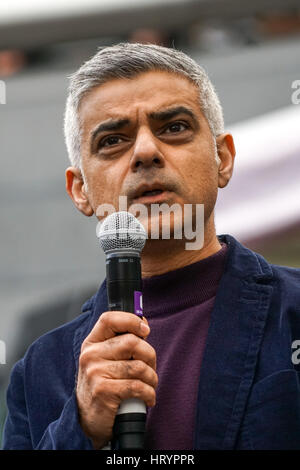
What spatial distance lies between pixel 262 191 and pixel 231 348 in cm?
331

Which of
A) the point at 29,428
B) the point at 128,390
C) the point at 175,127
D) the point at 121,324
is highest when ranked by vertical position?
the point at 175,127

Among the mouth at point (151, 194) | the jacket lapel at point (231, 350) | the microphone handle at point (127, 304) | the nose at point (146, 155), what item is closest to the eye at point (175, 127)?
the nose at point (146, 155)

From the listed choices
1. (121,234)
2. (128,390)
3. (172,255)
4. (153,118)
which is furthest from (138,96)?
(128,390)

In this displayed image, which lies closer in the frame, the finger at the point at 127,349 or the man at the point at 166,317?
the finger at the point at 127,349

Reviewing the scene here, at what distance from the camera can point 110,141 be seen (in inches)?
92.7

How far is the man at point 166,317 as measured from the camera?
188cm

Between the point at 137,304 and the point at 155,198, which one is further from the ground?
the point at 155,198

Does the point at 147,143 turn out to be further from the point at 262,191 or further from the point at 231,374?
the point at 262,191

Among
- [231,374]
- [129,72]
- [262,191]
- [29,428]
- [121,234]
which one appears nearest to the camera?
[121,234]

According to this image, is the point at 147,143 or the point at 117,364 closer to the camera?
the point at 117,364

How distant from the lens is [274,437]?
1.90 metres

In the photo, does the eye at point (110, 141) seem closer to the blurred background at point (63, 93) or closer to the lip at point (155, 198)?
the lip at point (155, 198)

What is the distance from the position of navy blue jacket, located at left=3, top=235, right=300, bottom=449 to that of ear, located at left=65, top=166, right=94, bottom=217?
0.30 meters

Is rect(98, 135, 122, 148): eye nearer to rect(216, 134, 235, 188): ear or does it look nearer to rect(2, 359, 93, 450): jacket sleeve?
rect(216, 134, 235, 188): ear
